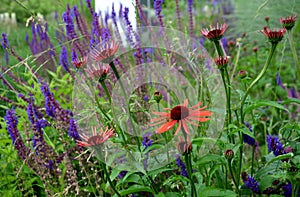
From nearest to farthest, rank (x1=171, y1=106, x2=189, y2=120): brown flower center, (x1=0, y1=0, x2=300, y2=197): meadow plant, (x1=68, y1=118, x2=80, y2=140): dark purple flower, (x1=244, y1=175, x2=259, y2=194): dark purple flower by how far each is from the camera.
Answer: (x1=171, y1=106, x2=189, y2=120): brown flower center < (x1=0, y1=0, x2=300, y2=197): meadow plant < (x1=244, y1=175, x2=259, y2=194): dark purple flower < (x1=68, y1=118, x2=80, y2=140): dark purple flower

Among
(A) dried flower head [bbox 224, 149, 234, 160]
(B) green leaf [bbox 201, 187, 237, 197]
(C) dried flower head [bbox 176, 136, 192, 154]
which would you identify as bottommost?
(B) green leaf [bbox 201, 187, 237, 197]

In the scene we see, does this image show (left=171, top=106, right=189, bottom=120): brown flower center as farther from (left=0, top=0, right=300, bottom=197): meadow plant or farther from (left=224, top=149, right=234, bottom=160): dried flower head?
(left=224, top=149, right=234, bottom=160): dried flower head

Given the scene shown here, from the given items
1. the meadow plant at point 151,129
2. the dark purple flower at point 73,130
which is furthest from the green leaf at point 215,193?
the dark purple flower at point 73,130

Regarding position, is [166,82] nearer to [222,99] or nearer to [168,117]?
[222,99]

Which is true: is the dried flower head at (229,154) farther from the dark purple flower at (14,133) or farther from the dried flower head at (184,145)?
the dark purple flower at (14,133)

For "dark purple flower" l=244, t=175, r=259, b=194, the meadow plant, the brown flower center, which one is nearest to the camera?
the brown flower center

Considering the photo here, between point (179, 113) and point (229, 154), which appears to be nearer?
point (179, 113)

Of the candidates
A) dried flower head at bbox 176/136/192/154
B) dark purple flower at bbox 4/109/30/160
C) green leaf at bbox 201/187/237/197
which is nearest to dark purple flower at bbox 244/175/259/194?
green leaf at bbox 201/187/237/197

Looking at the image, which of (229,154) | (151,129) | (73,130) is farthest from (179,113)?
(73,130)

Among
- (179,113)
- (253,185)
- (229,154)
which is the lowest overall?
(253,185)

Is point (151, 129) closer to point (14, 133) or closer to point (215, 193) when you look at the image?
point (215, 193)

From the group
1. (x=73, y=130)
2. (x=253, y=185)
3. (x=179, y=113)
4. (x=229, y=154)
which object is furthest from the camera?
(x=73, y=130)

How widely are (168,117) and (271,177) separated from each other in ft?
1.56

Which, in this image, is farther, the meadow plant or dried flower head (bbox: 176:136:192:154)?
the meadow plant
